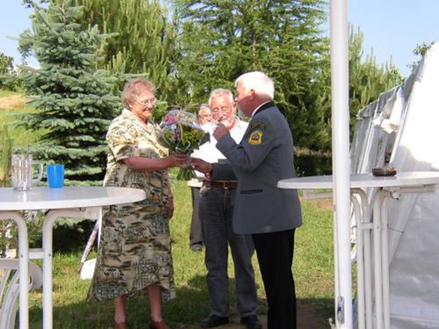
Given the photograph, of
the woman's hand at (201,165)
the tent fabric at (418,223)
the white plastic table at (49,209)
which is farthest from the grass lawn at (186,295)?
the white plastic table at (49,209)

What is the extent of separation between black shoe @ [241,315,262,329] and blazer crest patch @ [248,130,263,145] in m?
1.49

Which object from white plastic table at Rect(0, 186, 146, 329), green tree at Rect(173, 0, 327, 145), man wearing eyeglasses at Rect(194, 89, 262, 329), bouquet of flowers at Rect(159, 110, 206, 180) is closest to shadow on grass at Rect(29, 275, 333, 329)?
man wearing eyeglasses at Rect(194, 89, 262, 329)

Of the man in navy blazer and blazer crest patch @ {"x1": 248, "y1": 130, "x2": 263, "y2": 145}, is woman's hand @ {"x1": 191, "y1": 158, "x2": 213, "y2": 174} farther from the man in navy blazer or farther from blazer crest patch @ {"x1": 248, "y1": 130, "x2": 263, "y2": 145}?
blazer crest patch @ {"x1": 248, "y1": 130, "x2": 263, "y2": 145}

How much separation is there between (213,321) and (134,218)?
103 cm

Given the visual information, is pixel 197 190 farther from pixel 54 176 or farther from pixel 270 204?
pixel 54 176

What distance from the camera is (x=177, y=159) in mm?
3766

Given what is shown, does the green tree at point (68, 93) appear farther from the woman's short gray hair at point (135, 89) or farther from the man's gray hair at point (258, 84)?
the man's gray hair at point (258, 84)

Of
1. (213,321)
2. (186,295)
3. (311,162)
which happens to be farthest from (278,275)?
(311,162)

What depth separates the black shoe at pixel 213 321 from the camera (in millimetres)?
4379

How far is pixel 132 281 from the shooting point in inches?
153

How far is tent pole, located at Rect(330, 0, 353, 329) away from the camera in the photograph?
233 centimetres

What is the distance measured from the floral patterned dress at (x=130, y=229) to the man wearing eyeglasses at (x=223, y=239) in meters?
0.51

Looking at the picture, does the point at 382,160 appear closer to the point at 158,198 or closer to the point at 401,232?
the point at 401,232

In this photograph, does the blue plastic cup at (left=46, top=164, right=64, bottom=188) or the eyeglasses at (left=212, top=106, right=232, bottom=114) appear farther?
the eyeglasses at (left=212, top=106, right=232, bottom=114)
